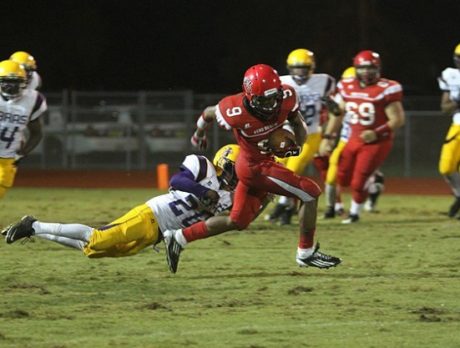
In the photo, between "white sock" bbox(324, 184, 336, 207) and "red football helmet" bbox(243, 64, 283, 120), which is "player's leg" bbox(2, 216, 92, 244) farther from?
"white sock" bbox(324, 184, 336, 207)

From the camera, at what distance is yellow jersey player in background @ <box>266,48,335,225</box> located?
12.5 metres

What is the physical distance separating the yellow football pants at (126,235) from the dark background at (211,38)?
22.4 meters

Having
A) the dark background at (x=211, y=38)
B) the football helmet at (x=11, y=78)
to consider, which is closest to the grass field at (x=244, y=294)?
the football helmet at (x=11, y=78)

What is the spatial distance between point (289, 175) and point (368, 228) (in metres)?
4.30

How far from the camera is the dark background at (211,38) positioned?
31641 mm

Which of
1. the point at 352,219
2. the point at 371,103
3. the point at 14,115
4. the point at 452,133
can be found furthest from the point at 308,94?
the point at 14,115

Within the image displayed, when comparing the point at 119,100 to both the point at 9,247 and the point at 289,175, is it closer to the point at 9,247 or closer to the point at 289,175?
the point at 9,247

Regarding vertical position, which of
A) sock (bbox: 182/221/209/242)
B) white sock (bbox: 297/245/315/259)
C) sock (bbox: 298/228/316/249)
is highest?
sock (bbox: 182/221/209/242)

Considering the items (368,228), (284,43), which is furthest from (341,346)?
(284,43)

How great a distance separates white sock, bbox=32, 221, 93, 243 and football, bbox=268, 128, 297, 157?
1479mm

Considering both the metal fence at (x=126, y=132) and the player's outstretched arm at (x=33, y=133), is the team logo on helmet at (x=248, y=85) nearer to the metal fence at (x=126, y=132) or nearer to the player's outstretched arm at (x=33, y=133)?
the player's outstretched arm at (x=33, y=133)

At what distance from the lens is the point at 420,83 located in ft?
110

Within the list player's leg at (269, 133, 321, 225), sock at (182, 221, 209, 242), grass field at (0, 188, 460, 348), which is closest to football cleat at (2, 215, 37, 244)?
grass field at (0, 188, 460, 348)

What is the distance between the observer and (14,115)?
1116 cm
